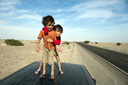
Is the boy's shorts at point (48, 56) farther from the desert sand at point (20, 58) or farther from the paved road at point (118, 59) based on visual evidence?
the paved road at point (118, 59)

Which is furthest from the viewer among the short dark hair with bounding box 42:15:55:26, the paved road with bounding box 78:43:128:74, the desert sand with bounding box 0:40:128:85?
the paved road with bounding box 78:43:128:74

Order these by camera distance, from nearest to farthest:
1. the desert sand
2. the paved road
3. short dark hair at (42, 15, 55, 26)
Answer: short dark hair at (42, 15, 55, 26) → the desert sand → the paved road

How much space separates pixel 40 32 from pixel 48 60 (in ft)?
2.30

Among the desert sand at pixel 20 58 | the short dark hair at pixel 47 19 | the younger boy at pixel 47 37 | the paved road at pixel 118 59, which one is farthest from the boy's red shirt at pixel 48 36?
the paved road at pixel 118 59

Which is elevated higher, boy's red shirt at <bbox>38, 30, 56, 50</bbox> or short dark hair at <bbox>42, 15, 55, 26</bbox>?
short dark hair at <bbox>42, 15, 55, 26</bbox>

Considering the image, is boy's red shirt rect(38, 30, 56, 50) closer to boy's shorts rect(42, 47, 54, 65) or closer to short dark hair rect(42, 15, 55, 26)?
boy's shorts rect(42, 47, 54, 65)

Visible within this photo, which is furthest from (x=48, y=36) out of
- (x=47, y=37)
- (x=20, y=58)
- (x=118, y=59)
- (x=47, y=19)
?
(x=118, y=59)

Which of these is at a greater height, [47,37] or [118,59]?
[47,37]

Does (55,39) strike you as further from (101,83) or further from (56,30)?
(101,83)

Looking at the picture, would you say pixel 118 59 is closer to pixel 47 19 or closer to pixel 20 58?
pixel 47 19

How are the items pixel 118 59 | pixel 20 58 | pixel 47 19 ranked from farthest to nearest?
pixel 118 59 → pixel 20 58 → pixel 47 19

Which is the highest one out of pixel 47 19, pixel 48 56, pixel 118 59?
pixel 47 19

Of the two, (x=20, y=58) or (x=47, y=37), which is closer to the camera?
(x=47, y=37)

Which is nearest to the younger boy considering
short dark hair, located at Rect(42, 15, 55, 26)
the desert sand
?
short dark hair, located at Rect(42, 15, 55, 26)
